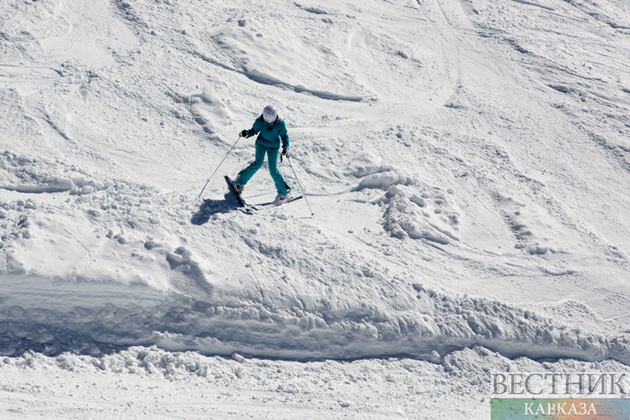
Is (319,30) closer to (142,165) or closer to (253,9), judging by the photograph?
(253,9)

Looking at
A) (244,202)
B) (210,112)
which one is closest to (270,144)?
(244,202)

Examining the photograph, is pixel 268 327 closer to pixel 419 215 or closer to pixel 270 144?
pixel 270 144

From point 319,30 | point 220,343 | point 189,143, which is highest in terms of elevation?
point 319,30

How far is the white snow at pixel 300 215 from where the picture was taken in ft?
20.0

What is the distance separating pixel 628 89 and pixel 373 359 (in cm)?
1006

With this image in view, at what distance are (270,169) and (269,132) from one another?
27.9 inches

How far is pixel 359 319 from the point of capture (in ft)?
21.7

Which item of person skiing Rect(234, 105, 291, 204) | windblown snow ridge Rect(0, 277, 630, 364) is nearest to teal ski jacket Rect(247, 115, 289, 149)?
person skiing Rect(234, 105, 291, 204)

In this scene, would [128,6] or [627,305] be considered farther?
[128,6]

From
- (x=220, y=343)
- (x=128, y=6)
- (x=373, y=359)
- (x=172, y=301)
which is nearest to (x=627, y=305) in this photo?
(x=373, y=359)

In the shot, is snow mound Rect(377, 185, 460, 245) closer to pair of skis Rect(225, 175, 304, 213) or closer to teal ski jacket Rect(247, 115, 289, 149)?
pair of skis Rect(225, 175, 304, 213)

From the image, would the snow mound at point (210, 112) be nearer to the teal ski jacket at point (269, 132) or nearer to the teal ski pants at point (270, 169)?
the teal ski pants at point (270, 169)

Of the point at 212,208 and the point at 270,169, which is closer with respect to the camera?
the point at 212,208

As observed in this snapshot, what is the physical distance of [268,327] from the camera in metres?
6.44
